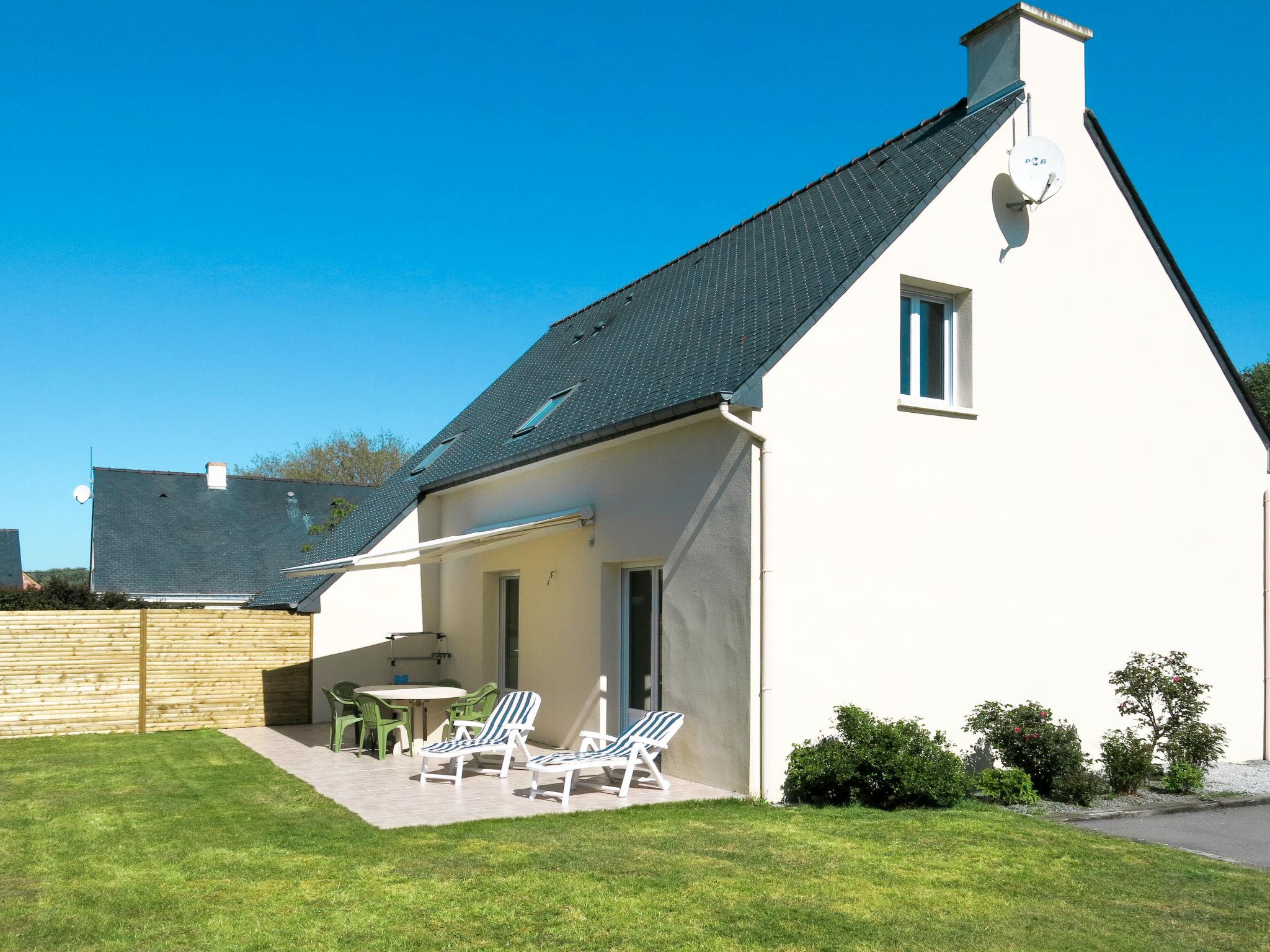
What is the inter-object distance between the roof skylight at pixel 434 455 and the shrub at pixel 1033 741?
14611 mm

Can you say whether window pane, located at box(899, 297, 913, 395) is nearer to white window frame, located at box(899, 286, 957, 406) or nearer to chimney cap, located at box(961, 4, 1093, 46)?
white window frame, located at box(899, 286, 957, 406)

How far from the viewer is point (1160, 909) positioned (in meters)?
7.73

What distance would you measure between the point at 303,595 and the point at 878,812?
14.0 meters

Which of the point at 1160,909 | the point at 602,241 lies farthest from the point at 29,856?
the point at 602,241

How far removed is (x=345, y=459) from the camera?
62.8 meters

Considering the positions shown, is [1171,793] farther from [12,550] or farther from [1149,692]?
[12,550]

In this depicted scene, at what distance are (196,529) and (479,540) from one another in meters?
25.0

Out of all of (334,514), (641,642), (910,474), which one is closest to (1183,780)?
(910,474)

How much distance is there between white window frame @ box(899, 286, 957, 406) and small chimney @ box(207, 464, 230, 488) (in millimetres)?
32977

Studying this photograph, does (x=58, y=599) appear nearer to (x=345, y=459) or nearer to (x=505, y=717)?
(x=505, y=717)

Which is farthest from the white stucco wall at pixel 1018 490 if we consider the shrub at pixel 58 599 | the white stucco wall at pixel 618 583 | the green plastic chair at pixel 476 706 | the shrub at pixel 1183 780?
the shrub at pixel 58 599

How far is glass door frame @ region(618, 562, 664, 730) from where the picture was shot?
13992mm

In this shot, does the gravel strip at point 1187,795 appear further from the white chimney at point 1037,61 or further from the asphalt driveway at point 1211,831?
the white chimney at point 1037,61

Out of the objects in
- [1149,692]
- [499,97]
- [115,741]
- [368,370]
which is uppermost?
[499,97]
